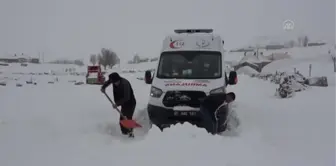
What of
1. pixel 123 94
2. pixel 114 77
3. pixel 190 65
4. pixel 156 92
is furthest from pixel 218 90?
pixel 114 77

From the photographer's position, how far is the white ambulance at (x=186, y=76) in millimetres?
8883

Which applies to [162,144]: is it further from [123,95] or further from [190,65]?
[190,65]

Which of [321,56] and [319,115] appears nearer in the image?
[319,115]

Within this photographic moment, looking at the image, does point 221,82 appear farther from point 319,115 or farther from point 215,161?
point 319,115

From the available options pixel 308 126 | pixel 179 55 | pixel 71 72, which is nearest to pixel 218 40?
pixel 179 55

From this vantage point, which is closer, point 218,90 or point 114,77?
point 218,90

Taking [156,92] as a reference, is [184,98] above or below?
below

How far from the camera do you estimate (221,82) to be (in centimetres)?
939

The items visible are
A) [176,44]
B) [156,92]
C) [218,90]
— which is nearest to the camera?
[218,90]

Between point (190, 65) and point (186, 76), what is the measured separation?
419 mm

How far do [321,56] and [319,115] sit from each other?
54.2m

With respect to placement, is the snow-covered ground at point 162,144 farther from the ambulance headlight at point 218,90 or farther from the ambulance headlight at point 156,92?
the ambulance headlight at point 218,90

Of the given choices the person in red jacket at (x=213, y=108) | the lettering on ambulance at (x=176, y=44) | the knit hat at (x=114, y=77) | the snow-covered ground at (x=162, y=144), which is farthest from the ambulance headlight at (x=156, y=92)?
the lettering on ambulance at (x=176, y=44)

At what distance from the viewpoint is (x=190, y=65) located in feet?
33.1
